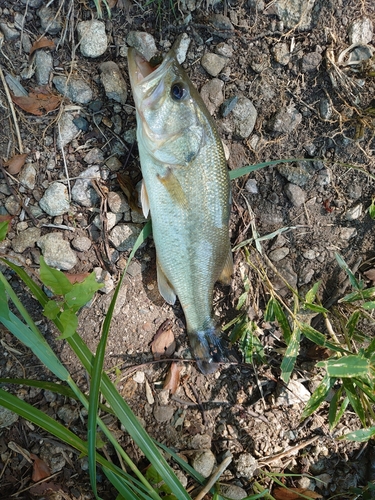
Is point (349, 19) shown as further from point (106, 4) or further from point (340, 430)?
point (340, 430)

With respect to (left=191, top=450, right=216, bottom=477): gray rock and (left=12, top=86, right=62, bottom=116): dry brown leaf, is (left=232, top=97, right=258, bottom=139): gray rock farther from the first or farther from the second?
(left=191, top=450, right=216, bottom=477): gray rock

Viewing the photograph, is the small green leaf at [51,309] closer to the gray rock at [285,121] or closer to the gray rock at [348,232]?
the gray rock at [285,121]

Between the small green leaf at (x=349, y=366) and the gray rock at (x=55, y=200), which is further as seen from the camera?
the gray rock at (x=55, y=200)

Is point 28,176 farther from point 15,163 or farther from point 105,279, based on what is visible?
point 105,279

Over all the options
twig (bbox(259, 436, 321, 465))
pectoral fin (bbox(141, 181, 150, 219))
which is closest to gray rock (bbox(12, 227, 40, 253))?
pectoral fin (bbox(141, 181, 150, 219))

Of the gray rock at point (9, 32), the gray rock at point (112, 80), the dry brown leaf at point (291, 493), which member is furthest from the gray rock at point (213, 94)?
the dry brown leaf at point (291, 493)

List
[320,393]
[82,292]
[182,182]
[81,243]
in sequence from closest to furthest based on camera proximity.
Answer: [82,292] → [320,393] → [182,182] → [81,243]

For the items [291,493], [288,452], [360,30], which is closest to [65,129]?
[360,30]
